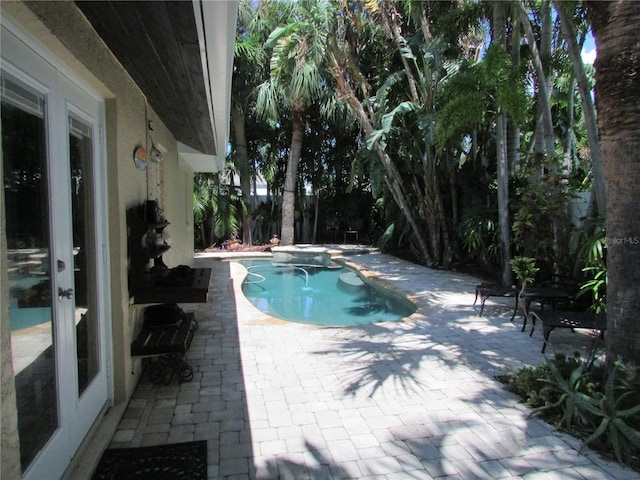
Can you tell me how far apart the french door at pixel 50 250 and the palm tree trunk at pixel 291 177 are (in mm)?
14837

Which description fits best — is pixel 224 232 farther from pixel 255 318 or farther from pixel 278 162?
pixel 255 318

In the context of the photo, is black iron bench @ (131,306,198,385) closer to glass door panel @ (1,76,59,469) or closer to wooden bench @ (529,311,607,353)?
glass door panel @ (1,76,59,469)

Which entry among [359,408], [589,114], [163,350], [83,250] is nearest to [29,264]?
[83,250]

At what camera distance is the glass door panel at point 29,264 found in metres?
2.14

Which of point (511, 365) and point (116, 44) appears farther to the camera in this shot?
point (511, 365)

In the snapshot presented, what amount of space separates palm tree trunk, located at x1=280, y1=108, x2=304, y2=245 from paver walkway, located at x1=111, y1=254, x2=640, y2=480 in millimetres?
12233

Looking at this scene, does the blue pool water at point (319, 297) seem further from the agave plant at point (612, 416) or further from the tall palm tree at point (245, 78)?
the agave plant at point (612, 416)

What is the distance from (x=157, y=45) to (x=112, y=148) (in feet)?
3.28

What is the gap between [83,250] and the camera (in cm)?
319

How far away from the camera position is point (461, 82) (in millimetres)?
8562

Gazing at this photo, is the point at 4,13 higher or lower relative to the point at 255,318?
higher

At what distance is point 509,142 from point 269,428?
9.02 m

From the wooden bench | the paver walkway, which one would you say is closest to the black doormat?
the paver walkway

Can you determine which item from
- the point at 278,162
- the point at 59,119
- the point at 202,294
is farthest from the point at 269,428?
the point at 278,162
